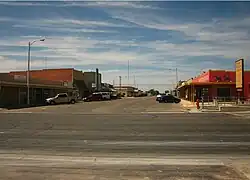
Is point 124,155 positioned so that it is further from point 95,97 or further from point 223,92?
point 95,97

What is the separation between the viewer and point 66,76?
309ft

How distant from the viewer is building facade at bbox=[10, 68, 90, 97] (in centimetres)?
9350

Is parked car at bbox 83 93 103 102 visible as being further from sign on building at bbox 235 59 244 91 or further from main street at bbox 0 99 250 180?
main street at bbox 0 99 250 180

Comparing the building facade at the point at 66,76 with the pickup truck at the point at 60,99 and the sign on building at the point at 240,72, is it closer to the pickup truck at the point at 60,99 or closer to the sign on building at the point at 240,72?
the pickup truck at the point at 60,99

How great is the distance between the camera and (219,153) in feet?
39.4

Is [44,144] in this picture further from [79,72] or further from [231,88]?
[79,72]

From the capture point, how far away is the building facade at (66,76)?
3681 inches

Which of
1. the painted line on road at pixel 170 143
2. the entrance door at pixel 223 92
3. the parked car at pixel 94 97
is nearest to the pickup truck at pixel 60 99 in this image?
the parked car at pixel 94 97

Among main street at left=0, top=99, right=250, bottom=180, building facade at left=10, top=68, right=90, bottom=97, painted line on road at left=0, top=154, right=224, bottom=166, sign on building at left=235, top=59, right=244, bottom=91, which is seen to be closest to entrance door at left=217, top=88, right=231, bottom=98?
sign on building at left=235, top=59, right=244, bottom=91

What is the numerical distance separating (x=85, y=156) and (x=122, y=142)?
3.29m

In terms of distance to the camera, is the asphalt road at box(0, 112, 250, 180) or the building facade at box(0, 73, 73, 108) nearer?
the asphalt road at box(0, 112, 250, 180)

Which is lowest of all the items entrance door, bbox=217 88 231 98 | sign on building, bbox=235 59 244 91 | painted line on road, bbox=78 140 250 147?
painted line on road, bbox=78 140 250 147

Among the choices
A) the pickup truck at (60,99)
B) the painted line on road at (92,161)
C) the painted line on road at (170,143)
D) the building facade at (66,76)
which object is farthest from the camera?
the building facade at (66,76)

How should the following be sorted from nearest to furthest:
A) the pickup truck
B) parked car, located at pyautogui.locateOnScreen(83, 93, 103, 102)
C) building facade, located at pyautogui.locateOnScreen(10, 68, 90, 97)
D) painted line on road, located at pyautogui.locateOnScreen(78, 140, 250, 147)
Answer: painted line on road, located at pyautogui.locateOnScreen(78, 140, 250, 147)
the pickup truck
parked car, located at pyautogui.locateOnScreen(83, 93, 103, 102)
building facade, located at pyautogui.locateOnScreen(10, 68, 90, 97)
